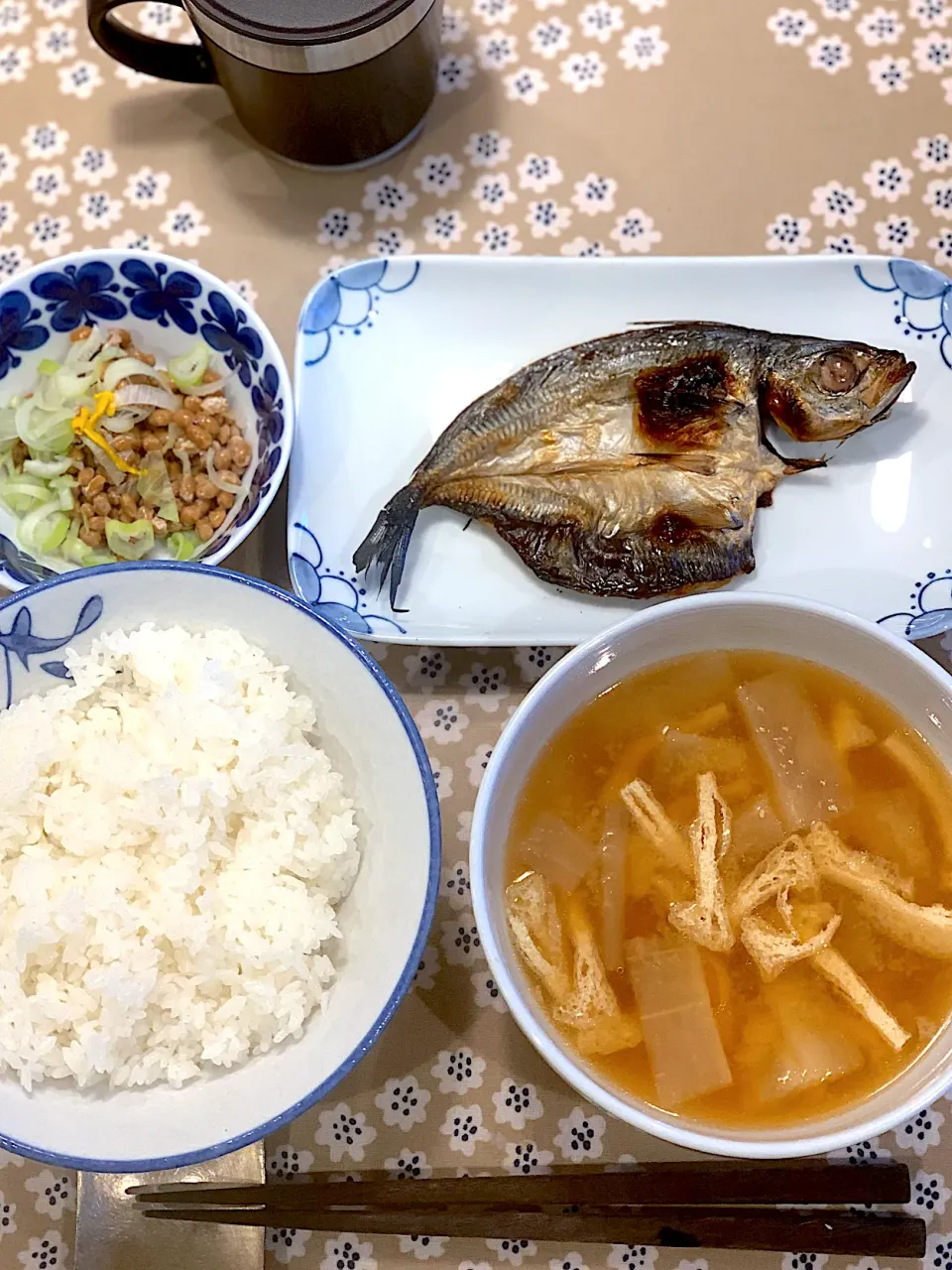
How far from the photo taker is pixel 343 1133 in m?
1.62

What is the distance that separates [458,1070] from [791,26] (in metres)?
1.97

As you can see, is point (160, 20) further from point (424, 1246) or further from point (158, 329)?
point (424, 1246)

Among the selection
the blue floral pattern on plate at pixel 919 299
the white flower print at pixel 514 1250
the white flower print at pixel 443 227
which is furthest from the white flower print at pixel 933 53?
the white flower print at pixel 514 1250

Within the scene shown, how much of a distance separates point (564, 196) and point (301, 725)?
1.14 meters

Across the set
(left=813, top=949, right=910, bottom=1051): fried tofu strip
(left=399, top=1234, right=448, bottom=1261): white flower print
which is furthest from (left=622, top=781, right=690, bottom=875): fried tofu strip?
(left=399, top=1234, right=448, bottom=1261): white flower print

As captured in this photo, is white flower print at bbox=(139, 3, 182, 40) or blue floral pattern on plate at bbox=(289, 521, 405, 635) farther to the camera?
white flower print at bbox=(139, 3, 182, 40)

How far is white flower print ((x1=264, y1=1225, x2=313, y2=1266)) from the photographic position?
1594mm

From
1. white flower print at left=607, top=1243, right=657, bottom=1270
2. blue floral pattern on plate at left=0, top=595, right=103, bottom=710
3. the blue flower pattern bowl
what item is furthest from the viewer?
the blue flower pattern bowl

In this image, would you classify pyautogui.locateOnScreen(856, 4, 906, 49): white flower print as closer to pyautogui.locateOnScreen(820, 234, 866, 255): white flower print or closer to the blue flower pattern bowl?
pyautogui.locateOnScreen(820, 234, 866, 255): white flower print

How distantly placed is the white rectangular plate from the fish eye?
5.3 inches

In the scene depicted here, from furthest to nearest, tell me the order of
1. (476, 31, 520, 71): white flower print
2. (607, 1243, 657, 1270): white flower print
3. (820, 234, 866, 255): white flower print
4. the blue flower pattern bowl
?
(476, 31, 520, 71): white flower print → (820, 234, 866, 255): white flower print → the blue flower pattern bowl → (607, 1243, 657, 1270): white flower print

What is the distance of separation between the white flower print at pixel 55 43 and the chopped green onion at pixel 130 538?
3.45 ft

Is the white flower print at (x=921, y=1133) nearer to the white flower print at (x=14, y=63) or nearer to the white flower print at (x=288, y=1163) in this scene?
the white flower print at (x=288, y=1163)

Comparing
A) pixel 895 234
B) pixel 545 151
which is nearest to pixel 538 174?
pixel 545 151
